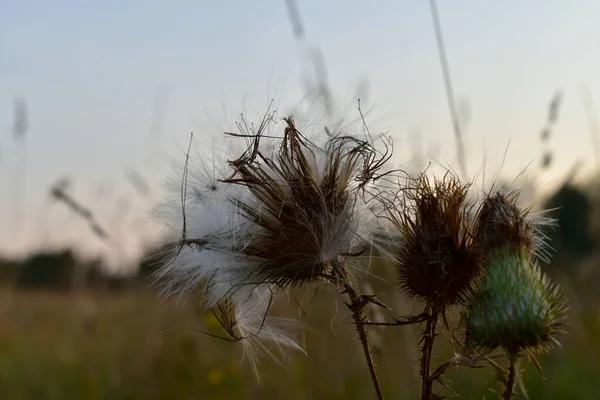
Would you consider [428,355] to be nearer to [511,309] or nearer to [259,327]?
[511,309]

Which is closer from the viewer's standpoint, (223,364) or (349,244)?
(349,244)

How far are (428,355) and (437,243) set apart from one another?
267mm

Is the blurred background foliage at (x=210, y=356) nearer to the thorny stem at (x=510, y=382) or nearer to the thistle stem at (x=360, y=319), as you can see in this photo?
the thistle stem at (x=360, y=319)

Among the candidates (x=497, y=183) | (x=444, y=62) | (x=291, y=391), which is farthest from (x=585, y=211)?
(x=497, y=183)

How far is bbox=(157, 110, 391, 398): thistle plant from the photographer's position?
1696 mm

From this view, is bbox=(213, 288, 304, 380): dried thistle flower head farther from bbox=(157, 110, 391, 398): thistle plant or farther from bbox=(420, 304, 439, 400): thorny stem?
bbox=(420, 304, 439, 400): thorny stem

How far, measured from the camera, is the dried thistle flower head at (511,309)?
56.6 inches

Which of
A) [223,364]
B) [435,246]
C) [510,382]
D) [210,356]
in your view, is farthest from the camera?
[210,356]

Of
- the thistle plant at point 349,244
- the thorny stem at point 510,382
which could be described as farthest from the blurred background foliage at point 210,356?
the thorny stem at point 510,382

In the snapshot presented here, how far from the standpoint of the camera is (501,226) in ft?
5.02

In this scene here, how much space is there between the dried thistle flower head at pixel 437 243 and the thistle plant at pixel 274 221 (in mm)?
163

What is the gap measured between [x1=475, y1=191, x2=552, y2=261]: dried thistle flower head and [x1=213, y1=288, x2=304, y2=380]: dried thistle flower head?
58 cm

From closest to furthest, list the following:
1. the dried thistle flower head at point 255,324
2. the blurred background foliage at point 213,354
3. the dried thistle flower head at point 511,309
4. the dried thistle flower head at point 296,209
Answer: the dried thistle flower head at point 511,309, the dried thistle flower head at point 296,209, the dried thistle flower head at point 255,324, the blurred background foliage at point 213,354

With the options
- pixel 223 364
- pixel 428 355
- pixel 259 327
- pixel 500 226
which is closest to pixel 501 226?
pixel 500 226
